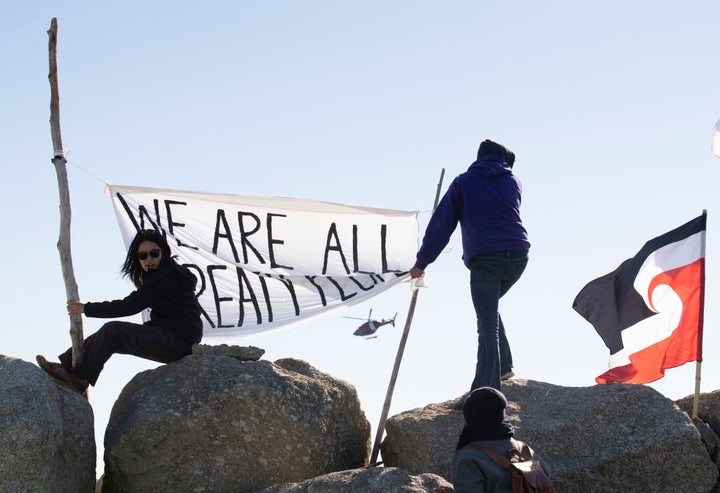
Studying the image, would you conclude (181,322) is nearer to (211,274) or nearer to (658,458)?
(211,274)

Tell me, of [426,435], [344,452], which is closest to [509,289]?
[426,435]

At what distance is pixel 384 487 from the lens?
28.4 feet

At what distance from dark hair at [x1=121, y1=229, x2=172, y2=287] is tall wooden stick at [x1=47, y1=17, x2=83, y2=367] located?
576 mm

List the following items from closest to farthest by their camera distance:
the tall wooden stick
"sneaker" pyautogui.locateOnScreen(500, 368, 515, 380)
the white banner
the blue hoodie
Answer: the blue hoodie < the tall wooden stick < "sneaker" pyautogui.locateOnScreen(500, 368, 515, 380) < the white banner

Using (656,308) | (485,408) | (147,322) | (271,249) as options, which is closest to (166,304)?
(147,322)

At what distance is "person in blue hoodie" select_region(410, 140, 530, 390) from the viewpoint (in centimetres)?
948

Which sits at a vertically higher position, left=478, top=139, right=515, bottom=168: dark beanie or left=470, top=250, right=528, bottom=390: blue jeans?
left=478, top=139, right=515, bottom=168: dark beanie

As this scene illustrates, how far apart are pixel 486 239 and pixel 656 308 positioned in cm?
300

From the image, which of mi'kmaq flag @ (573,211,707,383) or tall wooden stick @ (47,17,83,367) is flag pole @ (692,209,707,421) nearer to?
mi'kmaq flag @ (573,211,707,383)

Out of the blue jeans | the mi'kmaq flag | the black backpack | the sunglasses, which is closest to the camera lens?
the black backpack

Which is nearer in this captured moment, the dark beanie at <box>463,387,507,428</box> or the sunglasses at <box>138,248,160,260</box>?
the dark beanie at <box>463,387,507,428</box>

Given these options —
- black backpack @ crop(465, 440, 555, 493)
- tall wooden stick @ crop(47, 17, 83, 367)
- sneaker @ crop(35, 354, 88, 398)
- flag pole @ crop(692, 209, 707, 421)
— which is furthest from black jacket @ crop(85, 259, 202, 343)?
flag pole @ crop(692, 209, 707, 421)

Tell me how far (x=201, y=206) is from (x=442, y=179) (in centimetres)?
287

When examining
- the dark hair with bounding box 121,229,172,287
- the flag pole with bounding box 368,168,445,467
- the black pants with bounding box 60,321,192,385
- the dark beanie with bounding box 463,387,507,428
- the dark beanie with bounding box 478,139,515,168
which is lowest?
the flag pole with bounding box 368,168,445,467
